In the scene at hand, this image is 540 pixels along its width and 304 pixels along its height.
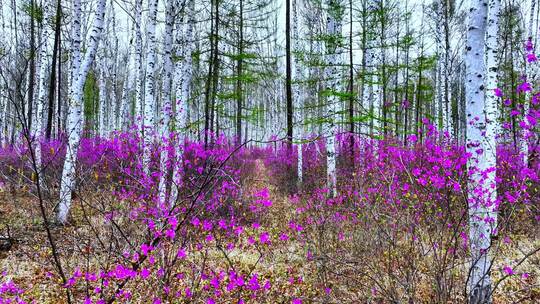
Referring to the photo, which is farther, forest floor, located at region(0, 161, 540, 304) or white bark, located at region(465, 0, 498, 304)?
forest floor, located at region(0, 161, 540, 304)

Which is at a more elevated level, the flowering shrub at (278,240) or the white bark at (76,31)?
the white bark at (76,31)

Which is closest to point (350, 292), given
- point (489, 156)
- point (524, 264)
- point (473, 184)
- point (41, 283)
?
point (473, 184)

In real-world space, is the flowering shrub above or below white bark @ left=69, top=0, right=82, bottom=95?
below

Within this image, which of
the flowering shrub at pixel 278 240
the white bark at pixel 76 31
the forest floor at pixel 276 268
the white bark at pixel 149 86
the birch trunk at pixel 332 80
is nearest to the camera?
the flowering shrub at pixel 278 240

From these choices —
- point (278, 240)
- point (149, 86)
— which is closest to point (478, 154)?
point (278, 240)

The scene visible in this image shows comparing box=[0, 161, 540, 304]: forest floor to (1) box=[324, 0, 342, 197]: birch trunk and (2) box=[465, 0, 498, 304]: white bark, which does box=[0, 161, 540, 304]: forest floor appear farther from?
(1) box=[324, 0, 342, 197]: birch trunk

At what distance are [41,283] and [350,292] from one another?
12.2 ft

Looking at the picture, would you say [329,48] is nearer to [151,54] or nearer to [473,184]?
[151,54]

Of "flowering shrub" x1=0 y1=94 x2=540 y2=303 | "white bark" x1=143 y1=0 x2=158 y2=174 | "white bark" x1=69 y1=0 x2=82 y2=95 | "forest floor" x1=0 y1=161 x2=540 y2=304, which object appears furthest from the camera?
"white bark" x1=69 y1=0 x2=82 y2=95

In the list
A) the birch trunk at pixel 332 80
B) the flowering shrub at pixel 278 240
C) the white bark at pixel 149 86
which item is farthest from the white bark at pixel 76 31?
the birch trunk at pixel 332 80

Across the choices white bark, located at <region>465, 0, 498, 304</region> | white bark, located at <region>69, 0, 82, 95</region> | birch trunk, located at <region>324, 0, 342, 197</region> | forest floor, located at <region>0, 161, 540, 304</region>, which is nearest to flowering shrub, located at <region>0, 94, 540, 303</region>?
forest floor, located at <region>0, 161, 540, 304</region>

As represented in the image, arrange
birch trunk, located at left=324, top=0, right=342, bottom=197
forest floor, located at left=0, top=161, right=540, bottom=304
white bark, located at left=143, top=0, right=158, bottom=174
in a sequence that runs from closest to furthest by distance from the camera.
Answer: forest floor, located at left=0, top=161, right=540, bottom=304 < white bark, located at left=143, top=0, right=158, bottom=174 < birch trunk, located at left=324, top=0, right=342, bottom=197

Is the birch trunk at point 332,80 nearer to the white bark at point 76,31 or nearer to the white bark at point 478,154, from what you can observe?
the white bark at point 478,154

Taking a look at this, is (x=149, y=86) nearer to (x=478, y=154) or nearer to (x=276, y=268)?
(x=276, y=268)
